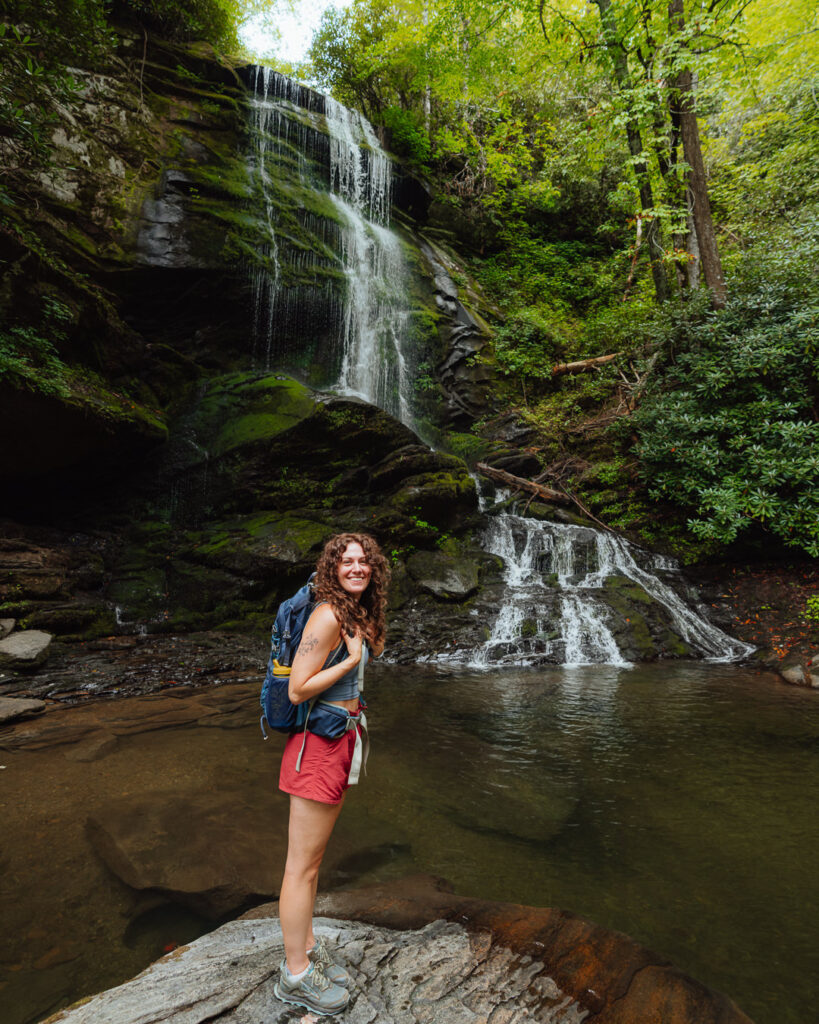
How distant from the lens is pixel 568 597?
9.46 meters

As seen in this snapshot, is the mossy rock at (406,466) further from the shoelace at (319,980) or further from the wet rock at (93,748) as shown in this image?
the shoelace at (319,980)

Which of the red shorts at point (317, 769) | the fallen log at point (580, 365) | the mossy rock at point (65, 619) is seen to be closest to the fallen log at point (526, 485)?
the fallen log at point (580, 365)

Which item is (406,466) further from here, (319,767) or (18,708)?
(319,767)

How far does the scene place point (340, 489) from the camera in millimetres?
11164

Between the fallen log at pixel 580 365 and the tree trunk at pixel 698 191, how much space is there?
4279 millimetres

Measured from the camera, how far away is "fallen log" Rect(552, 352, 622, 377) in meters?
15.2

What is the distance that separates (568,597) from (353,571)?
323 inches

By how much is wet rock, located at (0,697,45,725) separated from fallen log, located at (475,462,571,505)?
1067cm

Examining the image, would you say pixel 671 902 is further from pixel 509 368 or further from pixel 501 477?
pixel 509 368

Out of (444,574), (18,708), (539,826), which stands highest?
(444,574)

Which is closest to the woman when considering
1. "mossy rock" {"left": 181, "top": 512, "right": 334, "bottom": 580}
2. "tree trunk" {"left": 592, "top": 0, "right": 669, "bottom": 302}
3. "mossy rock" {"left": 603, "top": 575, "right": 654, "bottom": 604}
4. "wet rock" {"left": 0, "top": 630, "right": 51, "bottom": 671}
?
"wet rock" {"left": 0, "top": 630, "right": 51, "bottom": 671}

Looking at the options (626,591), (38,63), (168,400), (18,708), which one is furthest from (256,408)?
(626,591)

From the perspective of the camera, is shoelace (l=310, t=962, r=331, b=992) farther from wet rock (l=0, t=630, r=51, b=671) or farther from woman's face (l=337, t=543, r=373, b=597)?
wet rock (l=0, t=630, r=51, b=671)

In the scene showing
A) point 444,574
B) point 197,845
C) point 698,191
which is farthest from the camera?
point 698,191
